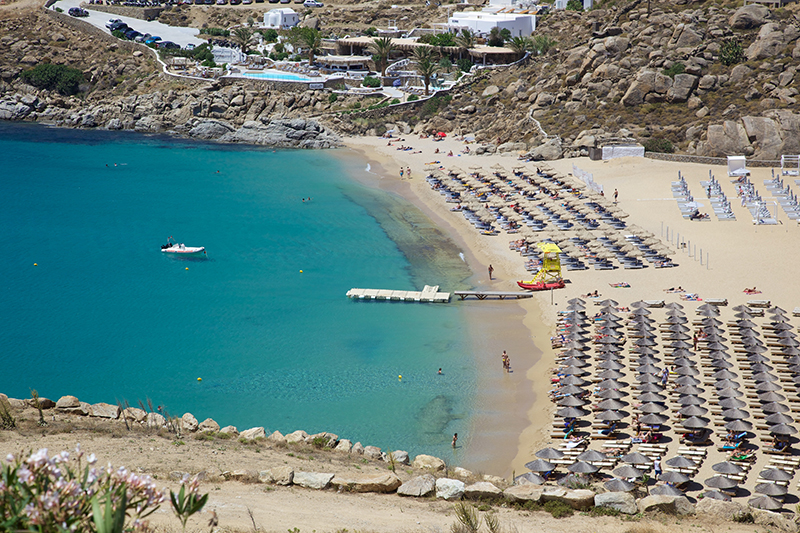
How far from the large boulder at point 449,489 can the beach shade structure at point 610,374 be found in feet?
37.1

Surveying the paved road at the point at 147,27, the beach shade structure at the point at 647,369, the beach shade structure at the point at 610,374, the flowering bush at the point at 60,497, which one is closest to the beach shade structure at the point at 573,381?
the beach shade structure at the point at 610,374

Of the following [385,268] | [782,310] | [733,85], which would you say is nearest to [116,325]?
[385,268]

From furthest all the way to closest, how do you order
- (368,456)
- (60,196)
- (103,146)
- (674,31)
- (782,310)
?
(103,146) → (674,31) → (60,196) → (782,310) → (368,456)

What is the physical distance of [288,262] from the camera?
44.6 m

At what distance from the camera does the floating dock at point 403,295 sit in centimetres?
3731

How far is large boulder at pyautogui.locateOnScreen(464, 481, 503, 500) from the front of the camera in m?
17.0

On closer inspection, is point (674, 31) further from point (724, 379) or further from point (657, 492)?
point (657, 492)

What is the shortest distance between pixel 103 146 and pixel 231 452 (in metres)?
65.7

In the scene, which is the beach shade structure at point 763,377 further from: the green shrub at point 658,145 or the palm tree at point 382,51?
the palm tree at point 382,51

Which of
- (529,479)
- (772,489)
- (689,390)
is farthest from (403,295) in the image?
(772,489)

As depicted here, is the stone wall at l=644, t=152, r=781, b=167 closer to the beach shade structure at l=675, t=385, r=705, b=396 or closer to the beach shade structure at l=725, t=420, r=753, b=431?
the beach shade structure at l=675, t=385, r=705, b=396

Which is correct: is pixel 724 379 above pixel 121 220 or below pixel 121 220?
above

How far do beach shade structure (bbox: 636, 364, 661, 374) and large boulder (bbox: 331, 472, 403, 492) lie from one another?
42.6 feet

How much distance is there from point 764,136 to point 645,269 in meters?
26.5
